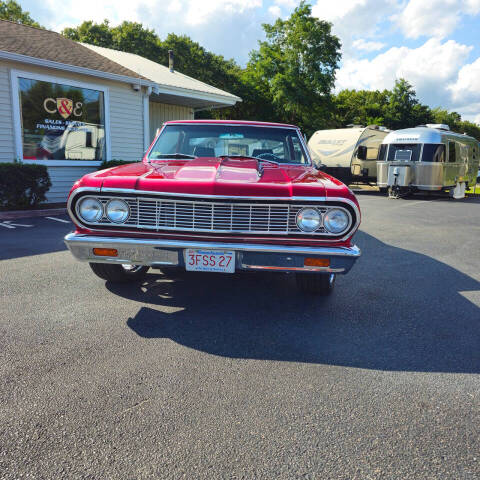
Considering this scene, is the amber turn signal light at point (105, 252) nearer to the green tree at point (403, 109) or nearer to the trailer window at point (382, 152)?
the trailer window at point (382, 152)

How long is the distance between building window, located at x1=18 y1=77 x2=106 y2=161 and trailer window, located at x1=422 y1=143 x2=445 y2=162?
10671 millimetres

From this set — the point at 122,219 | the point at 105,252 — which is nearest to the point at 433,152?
the point at 122,219

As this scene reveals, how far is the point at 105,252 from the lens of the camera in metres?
3.19

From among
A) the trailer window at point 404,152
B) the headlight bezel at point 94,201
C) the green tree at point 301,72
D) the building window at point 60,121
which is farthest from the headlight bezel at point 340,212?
the green tree at point 301,72

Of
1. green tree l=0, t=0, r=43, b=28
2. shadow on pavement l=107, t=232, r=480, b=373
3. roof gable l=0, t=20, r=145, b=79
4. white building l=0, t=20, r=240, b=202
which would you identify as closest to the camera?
shadow on pavement l=107, t=232, r=480, b=373

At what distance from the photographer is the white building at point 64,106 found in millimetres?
9461

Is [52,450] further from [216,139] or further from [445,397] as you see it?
[216,139]

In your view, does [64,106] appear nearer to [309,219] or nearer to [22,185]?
[22,185]

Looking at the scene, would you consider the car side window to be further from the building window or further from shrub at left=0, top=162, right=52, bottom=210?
the building window

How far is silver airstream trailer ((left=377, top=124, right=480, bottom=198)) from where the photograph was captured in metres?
14.7

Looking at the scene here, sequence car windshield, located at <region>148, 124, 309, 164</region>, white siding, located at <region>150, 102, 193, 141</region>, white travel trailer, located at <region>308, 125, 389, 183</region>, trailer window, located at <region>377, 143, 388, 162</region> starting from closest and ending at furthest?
car windshield, located at <region>148, 124, 309, 164</region> → white siding, located at <region>150, 102, 193, 141</region> → trailer window, located at <region>377, 143, 388, 162</region> → white travel trailer, located at <region>308, 125, 389, 183</region>

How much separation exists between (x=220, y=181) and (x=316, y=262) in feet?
3.02

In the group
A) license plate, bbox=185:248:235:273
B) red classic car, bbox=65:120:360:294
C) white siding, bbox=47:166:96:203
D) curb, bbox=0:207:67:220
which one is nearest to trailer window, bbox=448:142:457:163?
white siding, bbox=47:166:96:203

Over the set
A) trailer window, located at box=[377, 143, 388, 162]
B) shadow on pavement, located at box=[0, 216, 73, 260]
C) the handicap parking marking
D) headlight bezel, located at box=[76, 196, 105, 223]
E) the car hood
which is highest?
trailer window, located at box=[377, 143, 388, 162]
